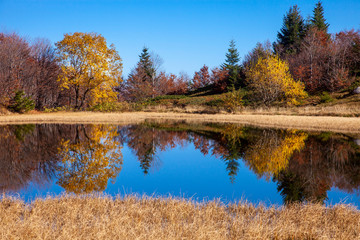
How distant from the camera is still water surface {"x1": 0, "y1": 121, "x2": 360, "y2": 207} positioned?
820 cm

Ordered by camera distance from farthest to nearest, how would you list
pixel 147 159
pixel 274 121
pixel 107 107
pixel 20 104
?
pixel 107 107 → pixel 20 104 → pixel 274 121 → pixel 147 159

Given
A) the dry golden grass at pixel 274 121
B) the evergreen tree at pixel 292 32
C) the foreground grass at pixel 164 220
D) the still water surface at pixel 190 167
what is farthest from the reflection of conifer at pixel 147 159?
the evergreen tree at pixel 292 32

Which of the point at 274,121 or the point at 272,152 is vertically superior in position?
the point at 274,121

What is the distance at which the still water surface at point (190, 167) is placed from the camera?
323 inches

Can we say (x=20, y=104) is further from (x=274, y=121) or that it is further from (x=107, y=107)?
(x=274, y=121)

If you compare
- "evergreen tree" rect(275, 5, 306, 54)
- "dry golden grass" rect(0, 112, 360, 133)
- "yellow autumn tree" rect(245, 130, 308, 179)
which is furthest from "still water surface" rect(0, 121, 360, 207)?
"evergreen tree" rect(275, 5, 306, 54)

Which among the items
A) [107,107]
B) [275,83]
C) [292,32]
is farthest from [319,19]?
[107,107]

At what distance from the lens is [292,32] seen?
60.3 m

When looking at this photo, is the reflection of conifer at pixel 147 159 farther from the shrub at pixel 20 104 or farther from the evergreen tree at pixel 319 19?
the evergreen tree at pixel 319 19

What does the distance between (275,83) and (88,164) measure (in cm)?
3201

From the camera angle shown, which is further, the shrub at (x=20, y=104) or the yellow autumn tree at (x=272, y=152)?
the shrub at (x=20, y=104)

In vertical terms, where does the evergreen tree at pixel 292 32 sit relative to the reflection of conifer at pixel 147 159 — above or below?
above

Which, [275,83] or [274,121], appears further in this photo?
[275,83]

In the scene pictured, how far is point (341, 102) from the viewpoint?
35.4 metres
